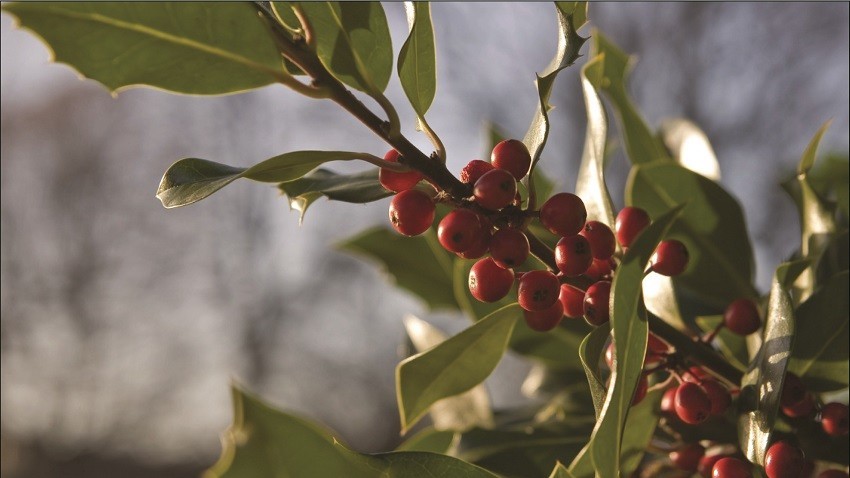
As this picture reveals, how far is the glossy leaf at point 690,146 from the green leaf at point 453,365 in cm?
43

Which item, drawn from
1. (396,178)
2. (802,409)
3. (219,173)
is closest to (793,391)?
(802,409)

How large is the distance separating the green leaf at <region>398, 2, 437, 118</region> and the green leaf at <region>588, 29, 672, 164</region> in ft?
1.09

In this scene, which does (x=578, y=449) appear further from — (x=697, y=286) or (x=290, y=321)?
(x=290, y=321)

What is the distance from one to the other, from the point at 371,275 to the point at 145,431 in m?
2.39

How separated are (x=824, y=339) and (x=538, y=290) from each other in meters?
0.28

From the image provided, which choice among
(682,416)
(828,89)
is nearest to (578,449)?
(682,416)

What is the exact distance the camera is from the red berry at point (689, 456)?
59 cm

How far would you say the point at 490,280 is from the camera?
49cm

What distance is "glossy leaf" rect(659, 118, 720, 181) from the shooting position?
2.89 feet

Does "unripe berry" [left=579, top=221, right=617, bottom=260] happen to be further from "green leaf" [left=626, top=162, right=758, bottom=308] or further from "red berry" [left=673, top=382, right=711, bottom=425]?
"green leaf" [left=626, top=162, right=758, bottom=308]

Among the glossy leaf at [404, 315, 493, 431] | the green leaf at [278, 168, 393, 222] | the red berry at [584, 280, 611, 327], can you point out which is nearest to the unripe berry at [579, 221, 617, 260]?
the red berry at [584, 280, 611, 327]

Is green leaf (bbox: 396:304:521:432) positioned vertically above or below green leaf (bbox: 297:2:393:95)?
below

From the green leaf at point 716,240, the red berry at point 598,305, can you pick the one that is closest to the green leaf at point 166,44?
→ the red berry at point 598,305

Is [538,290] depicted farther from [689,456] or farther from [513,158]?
[689,456]
